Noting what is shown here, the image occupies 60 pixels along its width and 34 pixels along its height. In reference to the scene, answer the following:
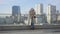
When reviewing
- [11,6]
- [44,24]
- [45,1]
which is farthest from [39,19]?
[11,6]

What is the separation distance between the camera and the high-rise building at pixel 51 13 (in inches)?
312

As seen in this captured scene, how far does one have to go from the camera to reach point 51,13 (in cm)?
812

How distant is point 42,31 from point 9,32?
1.41 meters

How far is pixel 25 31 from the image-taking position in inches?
303

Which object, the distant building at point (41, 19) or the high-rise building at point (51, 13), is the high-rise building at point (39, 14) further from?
the high-rise building at point (51, 13)

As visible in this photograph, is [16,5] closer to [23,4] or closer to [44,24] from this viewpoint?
[23,4]

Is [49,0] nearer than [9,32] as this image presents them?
No

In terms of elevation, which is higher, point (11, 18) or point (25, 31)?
point (11, 18)

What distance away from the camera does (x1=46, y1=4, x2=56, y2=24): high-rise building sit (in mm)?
7922

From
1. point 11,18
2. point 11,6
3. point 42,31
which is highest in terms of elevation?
point 11,6

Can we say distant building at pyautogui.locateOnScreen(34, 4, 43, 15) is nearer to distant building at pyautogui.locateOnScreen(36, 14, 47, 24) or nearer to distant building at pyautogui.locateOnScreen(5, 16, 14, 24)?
distant building at pyautogui.locateOnScreen(36, 14, 47, 24)

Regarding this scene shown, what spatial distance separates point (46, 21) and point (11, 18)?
1.58 meters

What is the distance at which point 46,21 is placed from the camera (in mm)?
8102

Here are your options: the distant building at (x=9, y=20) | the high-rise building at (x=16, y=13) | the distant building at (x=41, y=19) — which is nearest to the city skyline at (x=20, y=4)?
the high-rise building at (x=16, y=13)
